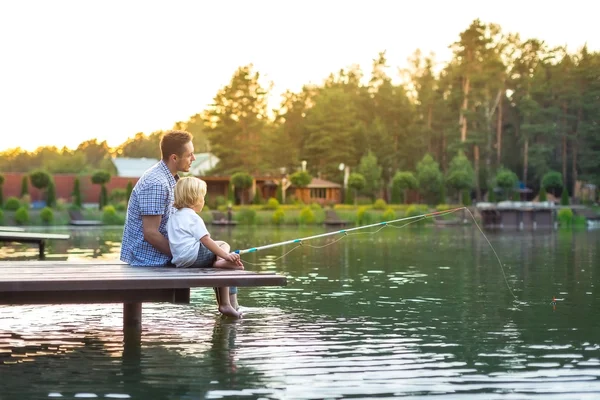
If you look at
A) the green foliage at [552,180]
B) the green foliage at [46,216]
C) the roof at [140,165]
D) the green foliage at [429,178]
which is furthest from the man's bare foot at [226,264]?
the roof at [140,165]

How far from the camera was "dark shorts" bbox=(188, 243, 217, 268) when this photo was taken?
29.6 feet

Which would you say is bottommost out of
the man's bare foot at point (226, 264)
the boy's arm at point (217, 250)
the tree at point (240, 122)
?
the man's bare foot at point (226, 264)

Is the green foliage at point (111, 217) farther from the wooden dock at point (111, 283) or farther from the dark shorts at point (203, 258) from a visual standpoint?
the wooden dock at point (111, 283)

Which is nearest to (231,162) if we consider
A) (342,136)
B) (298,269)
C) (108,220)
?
(342,136)

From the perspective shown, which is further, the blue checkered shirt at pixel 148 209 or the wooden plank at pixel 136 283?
the blue checkered shirt at pixel 148 209

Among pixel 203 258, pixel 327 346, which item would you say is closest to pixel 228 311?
pixel 203 258

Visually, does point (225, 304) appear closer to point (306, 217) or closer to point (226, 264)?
point (226, 264)

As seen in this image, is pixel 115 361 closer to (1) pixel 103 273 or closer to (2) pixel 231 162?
(1) pixel 103 273

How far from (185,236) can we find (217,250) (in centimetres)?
35

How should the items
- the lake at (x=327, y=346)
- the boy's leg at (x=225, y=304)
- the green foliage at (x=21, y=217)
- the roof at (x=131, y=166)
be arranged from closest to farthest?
the lake at (x=327, y=346)
the boy's leg at (x=225, y=304)
the green foliage at (x=21, y=217)
the roof at (x=131, y=166)

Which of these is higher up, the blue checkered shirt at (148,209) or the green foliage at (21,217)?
the blue checkered shirt at (148,209)

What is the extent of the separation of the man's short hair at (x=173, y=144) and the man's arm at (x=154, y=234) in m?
0.60

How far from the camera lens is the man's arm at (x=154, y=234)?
899 cm

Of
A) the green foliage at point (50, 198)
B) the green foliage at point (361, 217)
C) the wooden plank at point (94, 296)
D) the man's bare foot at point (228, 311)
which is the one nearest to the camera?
the wooden plank at point (94, 296)
